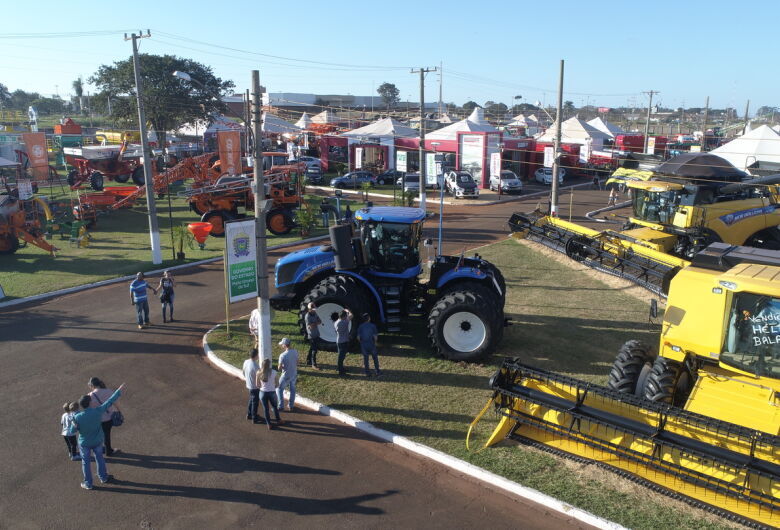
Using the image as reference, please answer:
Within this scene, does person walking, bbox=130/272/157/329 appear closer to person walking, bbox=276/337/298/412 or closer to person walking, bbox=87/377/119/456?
person walking, bbox=87/377/119/456

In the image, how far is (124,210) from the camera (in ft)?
96.3

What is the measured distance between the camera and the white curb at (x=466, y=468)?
6504 millimetres

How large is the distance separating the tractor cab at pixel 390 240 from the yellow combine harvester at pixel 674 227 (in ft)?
23.3

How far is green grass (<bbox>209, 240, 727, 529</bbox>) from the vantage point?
6875mm

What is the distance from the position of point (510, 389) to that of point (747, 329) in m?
3.02

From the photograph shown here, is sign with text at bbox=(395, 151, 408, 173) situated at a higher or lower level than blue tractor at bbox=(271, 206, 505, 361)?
higher

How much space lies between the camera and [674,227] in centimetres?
1709

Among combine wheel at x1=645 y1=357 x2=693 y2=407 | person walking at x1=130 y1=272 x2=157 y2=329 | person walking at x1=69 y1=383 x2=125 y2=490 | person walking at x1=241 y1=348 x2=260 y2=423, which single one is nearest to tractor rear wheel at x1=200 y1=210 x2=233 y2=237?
person walking at x1=130 y1=272 x2=157 y2=329

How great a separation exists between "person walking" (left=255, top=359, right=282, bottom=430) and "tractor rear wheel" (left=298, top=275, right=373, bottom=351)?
2394 millimetres

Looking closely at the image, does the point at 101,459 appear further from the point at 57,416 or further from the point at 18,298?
the point at 18,298

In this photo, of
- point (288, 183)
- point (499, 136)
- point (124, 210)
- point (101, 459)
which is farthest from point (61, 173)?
point (101, 459)

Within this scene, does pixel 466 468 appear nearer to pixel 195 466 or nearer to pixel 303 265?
pixel 195 466

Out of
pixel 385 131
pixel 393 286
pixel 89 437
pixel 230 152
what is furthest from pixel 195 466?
pixel 385 131

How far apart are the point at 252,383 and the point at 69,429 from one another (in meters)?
2.49
